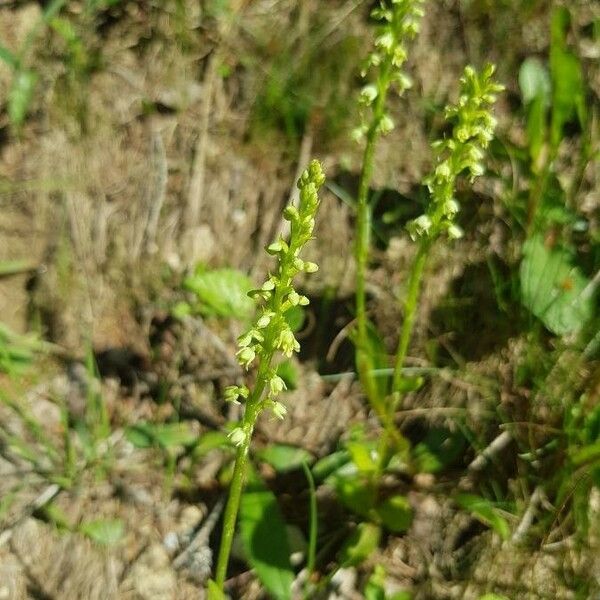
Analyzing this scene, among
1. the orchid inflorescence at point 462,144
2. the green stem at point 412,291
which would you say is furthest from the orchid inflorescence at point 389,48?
the green stem at point 412,291

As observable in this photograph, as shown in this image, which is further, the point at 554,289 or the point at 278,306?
the point at 554,289

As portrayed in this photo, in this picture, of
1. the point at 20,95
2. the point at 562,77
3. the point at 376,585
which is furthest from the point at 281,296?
the point at 20,95

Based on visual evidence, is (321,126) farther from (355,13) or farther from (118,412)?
(118,412)

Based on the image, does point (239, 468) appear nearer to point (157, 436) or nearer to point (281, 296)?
point (281, 296)

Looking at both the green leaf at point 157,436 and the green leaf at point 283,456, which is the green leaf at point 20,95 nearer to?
the green leaf at point 157,436

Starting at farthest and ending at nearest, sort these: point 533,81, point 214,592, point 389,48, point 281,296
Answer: point 533,81 → point 389,48 → point 214,592 → point 281,296
